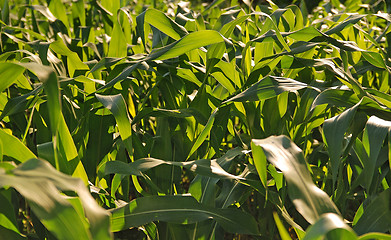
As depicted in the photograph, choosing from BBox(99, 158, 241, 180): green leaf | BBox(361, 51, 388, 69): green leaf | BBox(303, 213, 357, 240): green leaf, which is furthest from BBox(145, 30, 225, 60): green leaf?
BBox(303, 213, 357, 240): green leaf

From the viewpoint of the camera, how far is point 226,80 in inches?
40.3

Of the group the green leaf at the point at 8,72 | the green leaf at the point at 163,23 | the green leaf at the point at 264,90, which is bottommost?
the green leaf at the point at 264,90

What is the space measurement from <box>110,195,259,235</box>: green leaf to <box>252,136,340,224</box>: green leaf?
139mm

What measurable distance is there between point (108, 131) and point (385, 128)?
0.57 m

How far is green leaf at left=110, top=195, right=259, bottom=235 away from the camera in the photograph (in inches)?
27.0

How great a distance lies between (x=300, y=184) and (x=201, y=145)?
45 cm

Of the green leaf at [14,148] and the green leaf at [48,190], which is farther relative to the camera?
the green leaf at [14,148]

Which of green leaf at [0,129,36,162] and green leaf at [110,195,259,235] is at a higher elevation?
green leaf at [0,129,36,162]

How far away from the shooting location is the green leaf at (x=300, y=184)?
0.58m

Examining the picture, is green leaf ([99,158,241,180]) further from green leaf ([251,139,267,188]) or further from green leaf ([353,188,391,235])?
green leaf ([353,188,391,235])

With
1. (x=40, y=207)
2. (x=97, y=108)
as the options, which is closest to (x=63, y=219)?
(x=40, y=207)

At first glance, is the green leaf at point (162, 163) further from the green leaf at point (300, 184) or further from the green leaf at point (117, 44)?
the green leaf at point (117, 44)

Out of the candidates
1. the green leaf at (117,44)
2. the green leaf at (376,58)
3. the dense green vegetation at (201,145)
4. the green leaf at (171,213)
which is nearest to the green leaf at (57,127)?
the dense green vegetation at (201,145)

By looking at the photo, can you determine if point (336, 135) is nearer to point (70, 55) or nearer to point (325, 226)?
point (325, 226)
